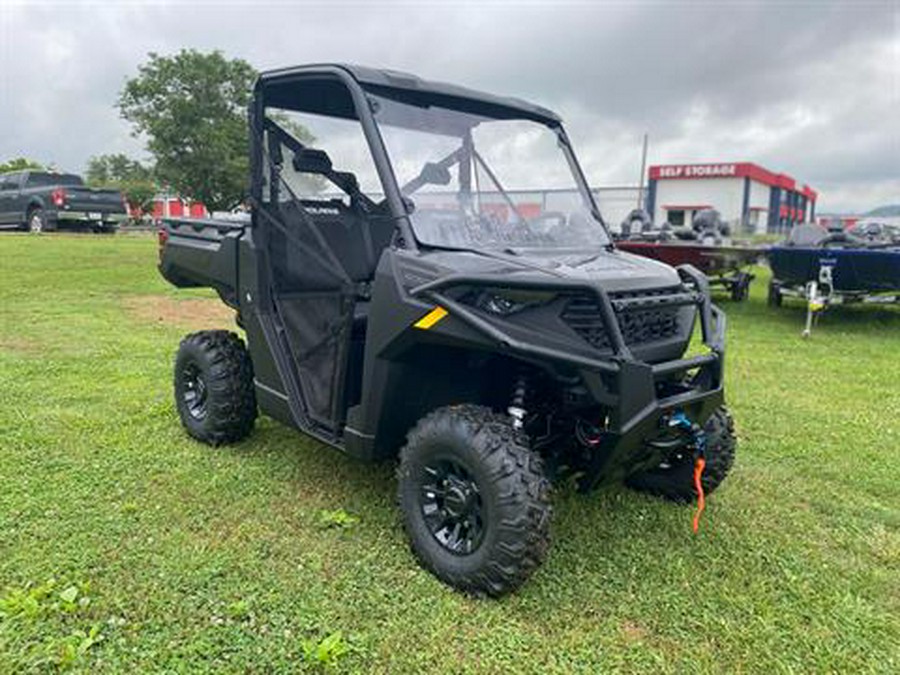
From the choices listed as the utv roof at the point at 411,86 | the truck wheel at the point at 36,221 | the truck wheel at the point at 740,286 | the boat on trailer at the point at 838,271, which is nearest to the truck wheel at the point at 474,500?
the utv roof at the point at 411,86

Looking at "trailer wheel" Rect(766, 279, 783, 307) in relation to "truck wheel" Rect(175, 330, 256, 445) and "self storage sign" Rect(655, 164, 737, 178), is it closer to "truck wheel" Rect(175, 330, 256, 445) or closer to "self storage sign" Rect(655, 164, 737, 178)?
"truck wheel" Rect(175, 330, 256, 445)

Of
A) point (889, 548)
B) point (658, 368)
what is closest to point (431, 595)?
point (658, 368)

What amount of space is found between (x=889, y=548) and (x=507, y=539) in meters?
1.92

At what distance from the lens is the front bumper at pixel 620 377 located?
249 centimetres

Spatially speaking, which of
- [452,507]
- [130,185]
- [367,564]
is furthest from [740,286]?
[130,185]

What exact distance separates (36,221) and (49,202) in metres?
0.85

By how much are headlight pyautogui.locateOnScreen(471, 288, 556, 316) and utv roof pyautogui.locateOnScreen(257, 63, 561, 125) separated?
1098 millimetres

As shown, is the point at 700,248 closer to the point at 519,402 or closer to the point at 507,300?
the point at 519,402

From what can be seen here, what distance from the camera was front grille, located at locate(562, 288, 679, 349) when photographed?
2559mm

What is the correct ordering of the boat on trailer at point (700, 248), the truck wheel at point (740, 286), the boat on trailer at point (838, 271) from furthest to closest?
the truck wheel at point (740, 286)
the boat on trailer at point (700, 248)
the boat on trailer at point (838, 271)

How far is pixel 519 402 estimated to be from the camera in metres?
2.91

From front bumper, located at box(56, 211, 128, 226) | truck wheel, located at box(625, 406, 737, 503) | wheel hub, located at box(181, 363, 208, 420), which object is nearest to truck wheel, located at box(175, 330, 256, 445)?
wheel hub, located at box(181, 363, 208, 420)

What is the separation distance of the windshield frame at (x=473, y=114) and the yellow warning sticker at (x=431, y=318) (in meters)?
0.34

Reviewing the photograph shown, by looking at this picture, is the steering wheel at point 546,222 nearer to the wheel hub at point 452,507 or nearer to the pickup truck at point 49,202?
the wheel hub at point 452,507
